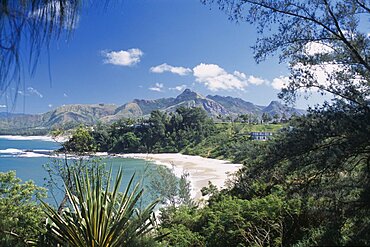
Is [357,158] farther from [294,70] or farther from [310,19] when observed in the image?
[310,19]

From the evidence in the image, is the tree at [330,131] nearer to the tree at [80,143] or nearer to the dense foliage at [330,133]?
the dense foliage at [330,133]

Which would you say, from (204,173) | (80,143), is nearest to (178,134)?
(204,173)

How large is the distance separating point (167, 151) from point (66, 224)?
1653 inches

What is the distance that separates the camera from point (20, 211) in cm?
532

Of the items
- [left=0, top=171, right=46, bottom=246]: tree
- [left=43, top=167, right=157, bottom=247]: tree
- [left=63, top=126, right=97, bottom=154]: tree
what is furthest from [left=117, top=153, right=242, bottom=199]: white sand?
[left=43, top=167, right=157, bottom=247]: tree

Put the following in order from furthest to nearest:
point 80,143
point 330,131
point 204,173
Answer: point 204,173 → point 80,143 → point 330,131

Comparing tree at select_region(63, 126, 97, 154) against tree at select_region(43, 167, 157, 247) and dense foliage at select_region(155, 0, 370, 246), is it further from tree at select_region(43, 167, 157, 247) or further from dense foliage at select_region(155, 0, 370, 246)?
dense foliage at select_region(155, 0, 370, 246)

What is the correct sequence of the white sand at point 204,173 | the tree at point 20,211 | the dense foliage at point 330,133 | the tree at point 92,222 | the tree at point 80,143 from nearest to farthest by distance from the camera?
the dense foliage at point 330,133 < the tree at point 92,222 < the tree at point 20,211 < the tree at point 80,143 < the white sand at point 204,173

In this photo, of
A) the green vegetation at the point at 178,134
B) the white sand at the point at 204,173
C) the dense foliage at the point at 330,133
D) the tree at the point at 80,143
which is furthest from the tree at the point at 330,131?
the green vegetation at the point at 178,134

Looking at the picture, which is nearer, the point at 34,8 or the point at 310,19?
the point at 34,8

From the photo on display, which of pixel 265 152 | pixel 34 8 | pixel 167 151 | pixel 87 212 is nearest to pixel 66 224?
pixel 87 212

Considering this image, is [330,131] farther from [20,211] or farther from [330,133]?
[20,211]

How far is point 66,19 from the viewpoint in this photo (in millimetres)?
1171

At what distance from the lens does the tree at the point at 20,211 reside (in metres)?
3.87
